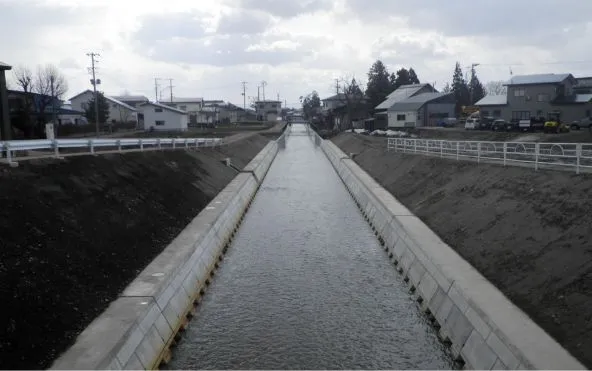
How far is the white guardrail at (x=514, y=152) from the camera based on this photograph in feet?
55.7

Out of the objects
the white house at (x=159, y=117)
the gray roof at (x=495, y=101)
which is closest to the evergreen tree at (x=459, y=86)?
the gray roof at (x=495, y=101)

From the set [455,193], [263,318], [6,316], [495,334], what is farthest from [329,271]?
[6,316]

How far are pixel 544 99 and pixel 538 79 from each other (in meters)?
3.04

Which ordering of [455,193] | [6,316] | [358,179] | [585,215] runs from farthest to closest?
1. [358,179]
2. [455,193]
3. [585,215]
4. [6,316]

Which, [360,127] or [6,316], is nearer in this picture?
[6,316]

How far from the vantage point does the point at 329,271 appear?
16844 millimetres

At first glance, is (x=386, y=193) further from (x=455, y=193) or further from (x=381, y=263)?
(x=381, y=263)

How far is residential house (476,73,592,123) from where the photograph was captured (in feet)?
189

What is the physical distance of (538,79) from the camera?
6119 centimetres

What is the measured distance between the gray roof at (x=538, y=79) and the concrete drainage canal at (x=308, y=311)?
1865 inches

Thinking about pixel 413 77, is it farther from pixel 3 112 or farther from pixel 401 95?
pixel 3 112

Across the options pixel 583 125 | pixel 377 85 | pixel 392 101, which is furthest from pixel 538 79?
pixel 377 85

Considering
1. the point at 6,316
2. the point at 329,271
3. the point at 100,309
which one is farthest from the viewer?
the point at 329,271

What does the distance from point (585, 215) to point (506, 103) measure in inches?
2272
